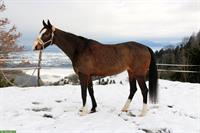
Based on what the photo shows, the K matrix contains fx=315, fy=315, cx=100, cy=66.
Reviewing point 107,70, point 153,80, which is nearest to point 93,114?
point 107,70

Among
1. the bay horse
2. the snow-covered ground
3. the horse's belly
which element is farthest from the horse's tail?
the horse's belly

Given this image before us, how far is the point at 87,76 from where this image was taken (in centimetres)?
622

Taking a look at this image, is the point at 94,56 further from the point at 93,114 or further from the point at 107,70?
the point at 93,114

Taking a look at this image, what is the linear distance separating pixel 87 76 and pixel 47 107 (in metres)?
1.20

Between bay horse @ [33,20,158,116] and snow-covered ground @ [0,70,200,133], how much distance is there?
16.2 inches

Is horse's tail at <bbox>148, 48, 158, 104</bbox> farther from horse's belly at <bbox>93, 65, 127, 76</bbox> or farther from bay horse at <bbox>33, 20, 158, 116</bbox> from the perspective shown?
horse's belly at <bbox>93, 65, 127, 76</bbox>

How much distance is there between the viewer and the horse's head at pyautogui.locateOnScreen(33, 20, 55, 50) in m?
6.27

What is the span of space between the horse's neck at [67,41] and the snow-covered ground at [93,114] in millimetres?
1236

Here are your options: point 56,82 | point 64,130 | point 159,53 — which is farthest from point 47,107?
point 159,53

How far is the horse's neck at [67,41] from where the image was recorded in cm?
638

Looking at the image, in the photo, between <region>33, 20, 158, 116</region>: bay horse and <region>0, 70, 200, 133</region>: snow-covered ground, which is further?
<region>33, 20, 158, 116</region>: bay horse

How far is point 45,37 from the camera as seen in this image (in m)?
6.32

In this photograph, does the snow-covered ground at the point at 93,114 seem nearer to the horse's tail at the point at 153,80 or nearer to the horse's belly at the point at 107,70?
the horse's tail at the point at 153,80

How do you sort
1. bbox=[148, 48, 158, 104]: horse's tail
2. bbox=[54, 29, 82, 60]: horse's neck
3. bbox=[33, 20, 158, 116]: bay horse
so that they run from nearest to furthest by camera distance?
1. bbox=[33, 20, 158, 116]: bay horse
2. bbox=[54, 29, 82, 60]: horse's neck
3. bbox=[148, 48, 158, 104]: horse's tail
